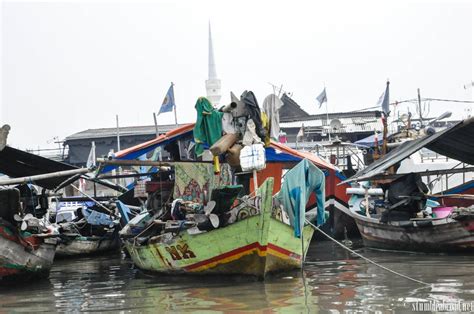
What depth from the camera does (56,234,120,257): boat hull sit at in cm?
1747

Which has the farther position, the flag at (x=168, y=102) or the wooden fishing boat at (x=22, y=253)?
the flag at (x=168, y=102)

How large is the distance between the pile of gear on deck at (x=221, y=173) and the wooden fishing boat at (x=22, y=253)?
1783 mm

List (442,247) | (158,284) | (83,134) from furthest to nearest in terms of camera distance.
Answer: (83,134) → (442,247) → (158,284)

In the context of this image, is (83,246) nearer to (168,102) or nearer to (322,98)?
(168,102)

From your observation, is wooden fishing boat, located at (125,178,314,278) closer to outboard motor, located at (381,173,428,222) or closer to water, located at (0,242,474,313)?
water, located at (0,242,474,313)

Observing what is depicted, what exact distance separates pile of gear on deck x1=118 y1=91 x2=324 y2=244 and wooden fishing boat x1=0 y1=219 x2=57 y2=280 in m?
1.78

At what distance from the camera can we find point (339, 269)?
42.2ft

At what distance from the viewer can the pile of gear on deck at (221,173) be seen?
1074 centimetres

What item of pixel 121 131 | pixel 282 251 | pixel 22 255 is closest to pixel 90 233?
pixel 22 255

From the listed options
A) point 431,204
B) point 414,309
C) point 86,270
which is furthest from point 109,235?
point 414,309

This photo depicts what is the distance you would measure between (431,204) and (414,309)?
807 cm

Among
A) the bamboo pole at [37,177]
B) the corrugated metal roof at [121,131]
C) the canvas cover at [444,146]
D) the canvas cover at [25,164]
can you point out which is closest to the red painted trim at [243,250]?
the bamboo pole at [37,177]

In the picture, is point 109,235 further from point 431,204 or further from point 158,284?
point 431,204

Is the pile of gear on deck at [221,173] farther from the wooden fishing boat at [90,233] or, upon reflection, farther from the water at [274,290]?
the wooden fishing boat at [90,233]
